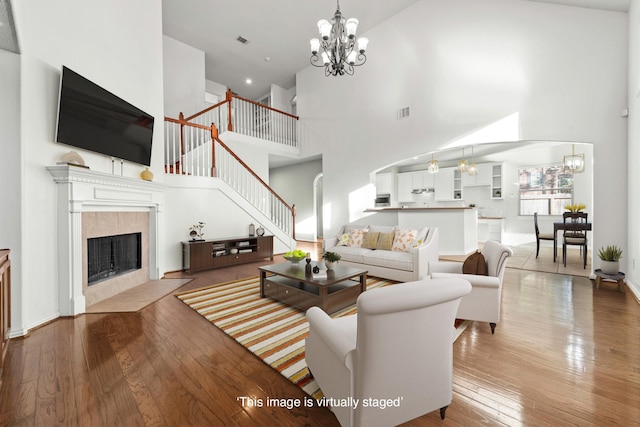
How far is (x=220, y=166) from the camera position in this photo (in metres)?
6.00

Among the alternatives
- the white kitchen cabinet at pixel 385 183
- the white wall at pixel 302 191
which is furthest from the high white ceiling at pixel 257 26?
the white kitchen cabinet at pixel 385 183

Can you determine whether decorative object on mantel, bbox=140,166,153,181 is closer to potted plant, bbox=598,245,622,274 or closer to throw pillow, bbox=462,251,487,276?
throw pillow, bbox=462,251,487,276

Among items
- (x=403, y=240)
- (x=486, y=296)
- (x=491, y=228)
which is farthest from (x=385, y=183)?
(x=486, y=296)

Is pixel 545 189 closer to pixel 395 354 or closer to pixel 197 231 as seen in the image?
pixel 395 354

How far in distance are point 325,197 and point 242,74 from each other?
5.02m

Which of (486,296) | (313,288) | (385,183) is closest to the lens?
(486,296)

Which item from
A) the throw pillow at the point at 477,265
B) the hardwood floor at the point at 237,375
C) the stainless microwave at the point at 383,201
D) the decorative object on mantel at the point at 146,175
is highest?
the decorative object on mantel at the point at 146,175

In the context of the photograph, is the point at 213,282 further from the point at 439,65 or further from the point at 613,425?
the point at 439,65

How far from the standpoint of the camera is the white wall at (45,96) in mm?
2574

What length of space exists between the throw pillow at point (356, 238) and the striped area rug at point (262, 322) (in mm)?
818

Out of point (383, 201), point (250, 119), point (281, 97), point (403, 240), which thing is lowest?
point (403, 240)

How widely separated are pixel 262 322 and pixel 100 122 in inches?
122

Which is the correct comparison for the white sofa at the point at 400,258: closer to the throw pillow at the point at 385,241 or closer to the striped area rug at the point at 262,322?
the throw pillow at the point at 385,241

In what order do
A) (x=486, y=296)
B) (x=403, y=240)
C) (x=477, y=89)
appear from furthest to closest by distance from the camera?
(x=477, y=89) < (x=403, y=240) < (x=486, y=296)
